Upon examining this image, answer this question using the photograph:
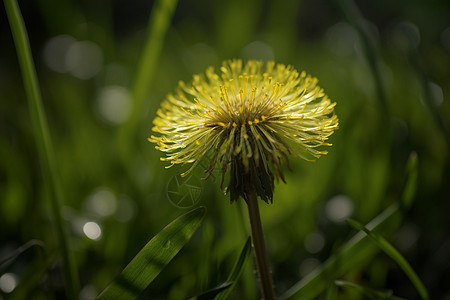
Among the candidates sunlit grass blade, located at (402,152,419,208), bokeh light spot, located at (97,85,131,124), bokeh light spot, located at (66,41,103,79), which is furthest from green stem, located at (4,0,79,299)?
bokeh light spot, located at (66,41,103,79)

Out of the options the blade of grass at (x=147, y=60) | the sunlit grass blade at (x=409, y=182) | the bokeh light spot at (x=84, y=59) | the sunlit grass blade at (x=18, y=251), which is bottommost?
the sunlit grass blade at (x=409, y=182)

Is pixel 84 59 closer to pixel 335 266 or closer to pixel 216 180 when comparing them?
pixel 216 180

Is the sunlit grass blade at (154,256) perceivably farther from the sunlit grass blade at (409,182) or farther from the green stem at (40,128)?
the sunlit grass blade at (409,182)

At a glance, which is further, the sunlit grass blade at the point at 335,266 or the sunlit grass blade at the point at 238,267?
the sunlit grass blade at the point at 335,266

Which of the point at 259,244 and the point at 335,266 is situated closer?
the point at 259,244

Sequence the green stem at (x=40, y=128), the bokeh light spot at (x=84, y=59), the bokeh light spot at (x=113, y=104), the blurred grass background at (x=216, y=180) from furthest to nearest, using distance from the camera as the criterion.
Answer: the bokeh light spot at (x=84, y=59) < the bokeh light spot at (x=113, y=104) < the blurred grass background at (x=216, y=180) < the green stem at (x=40, y=128)

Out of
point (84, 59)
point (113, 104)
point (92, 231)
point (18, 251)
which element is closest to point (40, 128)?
point (18, 251)

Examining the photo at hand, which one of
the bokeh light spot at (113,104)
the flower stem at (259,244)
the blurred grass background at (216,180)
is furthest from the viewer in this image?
the bokeh light spot at (113,104)

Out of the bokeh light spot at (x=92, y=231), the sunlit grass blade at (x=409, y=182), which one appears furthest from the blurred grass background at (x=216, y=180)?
the sunlit grass blade at (x=409, y=182)
